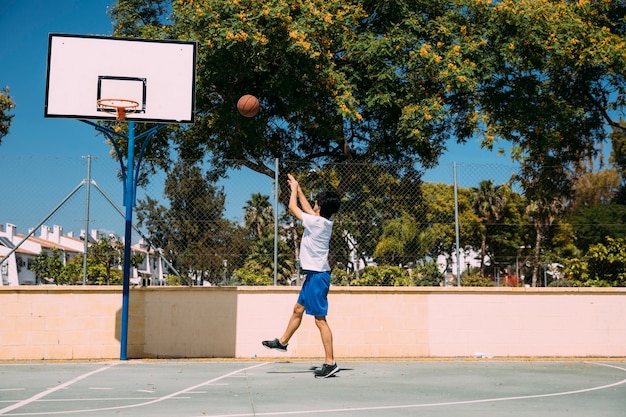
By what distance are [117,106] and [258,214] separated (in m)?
2.59

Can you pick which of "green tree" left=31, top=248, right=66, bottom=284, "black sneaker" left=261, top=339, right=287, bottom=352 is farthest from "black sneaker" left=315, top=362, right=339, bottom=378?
"green tree" left=31, top=248, right=66, bottom=284

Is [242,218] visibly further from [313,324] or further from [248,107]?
[248,107]

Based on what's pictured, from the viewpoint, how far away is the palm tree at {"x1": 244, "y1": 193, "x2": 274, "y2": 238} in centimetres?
992

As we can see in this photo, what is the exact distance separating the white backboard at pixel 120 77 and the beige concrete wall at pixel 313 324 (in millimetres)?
2588

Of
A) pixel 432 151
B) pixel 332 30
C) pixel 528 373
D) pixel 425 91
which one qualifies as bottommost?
pixel 528 373

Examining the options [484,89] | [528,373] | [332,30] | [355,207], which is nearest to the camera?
[528,373]

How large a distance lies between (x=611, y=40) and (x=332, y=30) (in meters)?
7.61

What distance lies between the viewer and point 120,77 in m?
9.62

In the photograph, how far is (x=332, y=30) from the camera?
17.0 m

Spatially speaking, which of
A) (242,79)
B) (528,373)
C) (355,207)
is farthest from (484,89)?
(528,373)

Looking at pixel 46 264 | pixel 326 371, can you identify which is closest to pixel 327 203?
pixel 326 371

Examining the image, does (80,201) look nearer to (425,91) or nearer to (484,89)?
(425,91)

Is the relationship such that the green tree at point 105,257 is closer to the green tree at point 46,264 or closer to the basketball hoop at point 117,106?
the green tree at point 46,264

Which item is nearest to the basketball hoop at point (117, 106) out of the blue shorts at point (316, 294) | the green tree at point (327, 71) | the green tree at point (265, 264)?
the green tree at point (265, 264)
